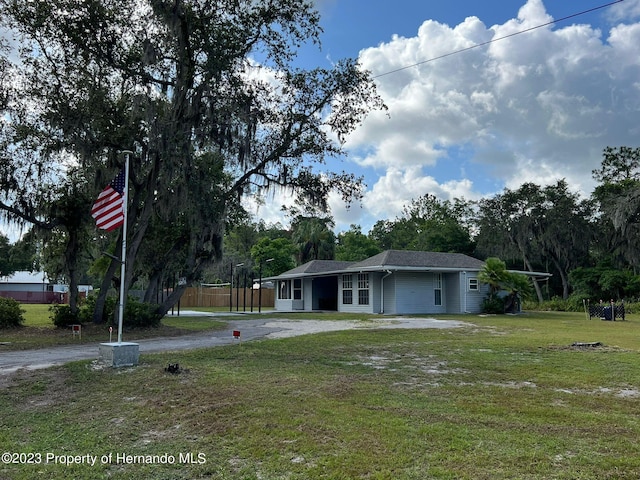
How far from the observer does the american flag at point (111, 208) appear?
9.28m

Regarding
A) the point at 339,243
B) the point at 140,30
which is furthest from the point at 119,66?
the point at 339,243

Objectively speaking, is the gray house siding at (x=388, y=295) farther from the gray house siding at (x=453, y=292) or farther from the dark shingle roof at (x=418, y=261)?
the gray house siding at (x=453, y=292)

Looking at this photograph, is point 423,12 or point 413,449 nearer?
point 413,449

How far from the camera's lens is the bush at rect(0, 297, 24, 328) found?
15109 mm

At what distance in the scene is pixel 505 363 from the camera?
27.6 feet

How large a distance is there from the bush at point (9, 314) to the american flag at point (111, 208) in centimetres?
829

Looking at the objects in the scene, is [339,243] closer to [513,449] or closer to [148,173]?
[148,173]

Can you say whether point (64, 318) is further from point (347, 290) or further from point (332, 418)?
point (347, 290)

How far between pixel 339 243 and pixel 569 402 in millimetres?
52818

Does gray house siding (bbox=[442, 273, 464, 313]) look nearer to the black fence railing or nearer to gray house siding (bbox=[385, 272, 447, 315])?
gray house siding (bbox=[385, 272, 447, 315])

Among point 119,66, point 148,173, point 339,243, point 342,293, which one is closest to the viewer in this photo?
point 119,66

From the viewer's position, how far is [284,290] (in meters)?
33.3

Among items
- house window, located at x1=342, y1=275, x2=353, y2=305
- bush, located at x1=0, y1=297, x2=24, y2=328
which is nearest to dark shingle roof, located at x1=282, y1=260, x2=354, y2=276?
house window, located at x1=342, y1=275, x2=353, y2=305

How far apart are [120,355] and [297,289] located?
24.1 meters
